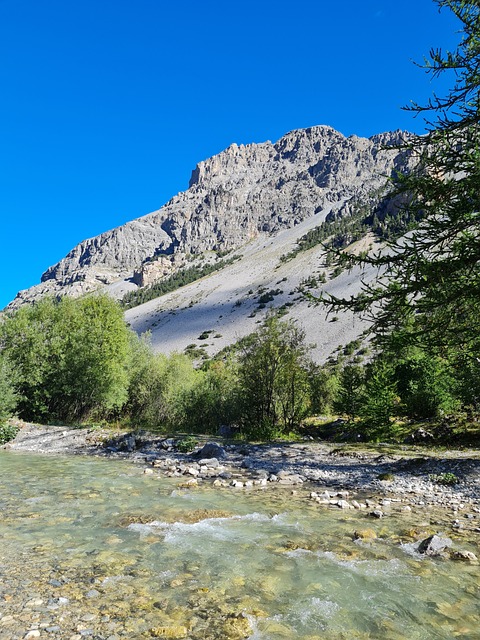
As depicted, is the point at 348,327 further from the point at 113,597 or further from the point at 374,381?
the point at 113,597

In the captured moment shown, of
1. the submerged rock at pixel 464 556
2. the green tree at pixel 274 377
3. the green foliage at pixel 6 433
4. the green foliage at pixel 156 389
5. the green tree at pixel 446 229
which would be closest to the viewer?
the submerged rock at pixel 464 556

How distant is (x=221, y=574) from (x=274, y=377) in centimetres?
1808

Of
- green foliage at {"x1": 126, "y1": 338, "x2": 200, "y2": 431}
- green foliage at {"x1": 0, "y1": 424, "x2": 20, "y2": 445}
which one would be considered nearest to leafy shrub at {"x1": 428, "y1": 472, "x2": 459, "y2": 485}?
green foliage at {"x1": 0, "y1": 424, "x2": 20, "y2": 445}

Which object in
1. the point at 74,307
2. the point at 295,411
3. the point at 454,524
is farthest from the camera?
the point at 74,307

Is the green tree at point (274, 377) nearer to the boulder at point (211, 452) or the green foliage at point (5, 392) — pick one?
the boulder at point (211, 452)

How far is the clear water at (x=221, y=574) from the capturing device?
468 centimetres

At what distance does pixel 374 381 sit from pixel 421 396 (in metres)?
4.21

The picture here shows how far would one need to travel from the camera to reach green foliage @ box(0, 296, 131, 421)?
3044cm

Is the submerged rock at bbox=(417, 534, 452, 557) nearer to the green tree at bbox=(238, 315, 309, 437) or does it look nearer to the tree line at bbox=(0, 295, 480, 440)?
the tree line at bbox=(0, 295, 480, 440)

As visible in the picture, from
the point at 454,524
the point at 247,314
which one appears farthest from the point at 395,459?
the point at 247,314

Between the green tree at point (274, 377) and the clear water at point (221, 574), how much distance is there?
14.0m

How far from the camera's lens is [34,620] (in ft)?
14.9

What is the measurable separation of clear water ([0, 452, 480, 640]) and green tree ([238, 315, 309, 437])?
14.0 m

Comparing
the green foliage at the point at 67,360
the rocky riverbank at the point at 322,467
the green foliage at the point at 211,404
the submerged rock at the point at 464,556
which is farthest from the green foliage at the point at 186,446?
the green foliage at the point at 67,360
